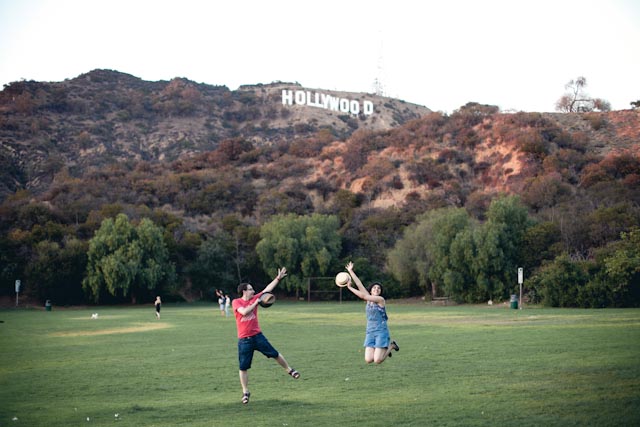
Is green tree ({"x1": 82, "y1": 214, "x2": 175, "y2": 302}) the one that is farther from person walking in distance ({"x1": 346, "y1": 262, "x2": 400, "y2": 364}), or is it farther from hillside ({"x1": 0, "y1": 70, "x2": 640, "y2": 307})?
person walking in distance ({"x1": 346, "y1": 262, "x2": 400, "y2": 364})

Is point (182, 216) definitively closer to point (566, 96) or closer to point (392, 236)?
point (392, 236)

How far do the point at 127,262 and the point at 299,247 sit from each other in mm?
17384

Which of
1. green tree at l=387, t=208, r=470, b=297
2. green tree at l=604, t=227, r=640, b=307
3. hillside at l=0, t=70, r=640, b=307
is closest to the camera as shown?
green tree at l=604, t=227, r=640, b=307

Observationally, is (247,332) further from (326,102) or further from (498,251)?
(326,102)

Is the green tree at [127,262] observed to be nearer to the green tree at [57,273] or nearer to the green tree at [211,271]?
the green tree at [57,273]

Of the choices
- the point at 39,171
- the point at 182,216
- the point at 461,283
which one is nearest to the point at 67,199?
the point at 182,216

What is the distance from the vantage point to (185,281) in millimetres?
79000

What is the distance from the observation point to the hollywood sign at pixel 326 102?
6398 inches

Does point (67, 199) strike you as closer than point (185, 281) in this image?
No

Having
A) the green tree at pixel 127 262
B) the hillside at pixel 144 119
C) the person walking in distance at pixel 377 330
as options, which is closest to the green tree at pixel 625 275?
the person walking in distance at pixel 377 330

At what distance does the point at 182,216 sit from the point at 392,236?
Result: 94.2ft

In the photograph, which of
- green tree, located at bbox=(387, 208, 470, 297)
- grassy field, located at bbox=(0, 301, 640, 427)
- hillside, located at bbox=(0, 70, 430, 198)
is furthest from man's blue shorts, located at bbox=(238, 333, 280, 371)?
hillside, located at bbox=(0, 70, 430, 198)

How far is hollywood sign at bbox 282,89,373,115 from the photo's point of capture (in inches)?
6398

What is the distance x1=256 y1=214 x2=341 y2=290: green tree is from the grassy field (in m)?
44.9
